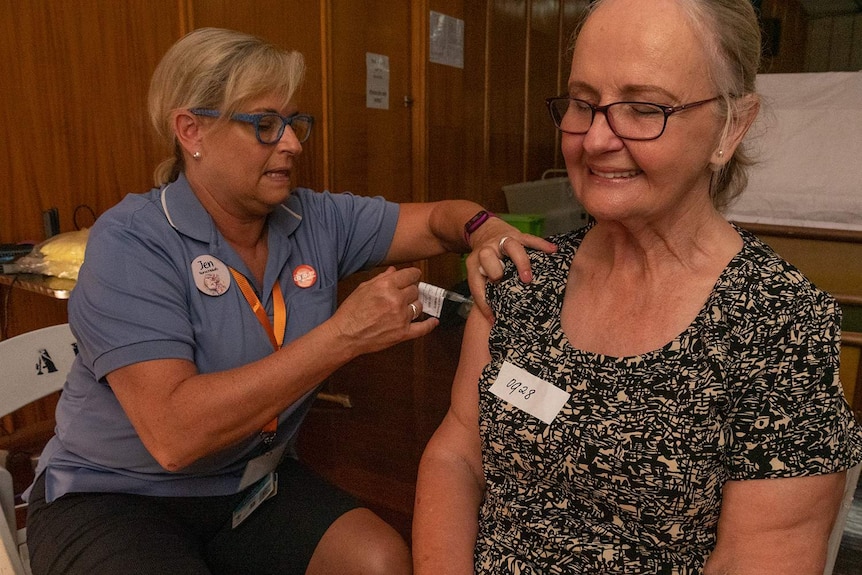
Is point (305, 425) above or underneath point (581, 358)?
underneath

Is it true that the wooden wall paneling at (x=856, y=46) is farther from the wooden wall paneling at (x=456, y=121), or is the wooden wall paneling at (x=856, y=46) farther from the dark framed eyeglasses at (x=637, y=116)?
the dark framed eyeglasses at (x=637, y=116)

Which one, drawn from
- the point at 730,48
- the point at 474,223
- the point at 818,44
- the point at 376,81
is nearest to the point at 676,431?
the point at 730,48

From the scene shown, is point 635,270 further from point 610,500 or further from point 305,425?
point 305,425

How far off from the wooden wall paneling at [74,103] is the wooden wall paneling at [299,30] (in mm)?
252

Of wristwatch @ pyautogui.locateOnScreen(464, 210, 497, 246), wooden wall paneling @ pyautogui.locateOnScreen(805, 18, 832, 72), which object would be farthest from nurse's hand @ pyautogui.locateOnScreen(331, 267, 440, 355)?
wooden wall paneling @ pyautogui.locateOnScreen(805, 18, 832, 72)

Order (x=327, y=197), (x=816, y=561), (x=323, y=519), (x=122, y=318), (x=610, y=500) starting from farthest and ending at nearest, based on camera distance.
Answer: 1. (x=327, y=197)
2. (x=323, y=519)
3. (x=122, y=318)
4. (x=610, y=500)
5. (x=816, y=561)

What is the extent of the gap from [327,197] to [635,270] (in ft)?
3.24

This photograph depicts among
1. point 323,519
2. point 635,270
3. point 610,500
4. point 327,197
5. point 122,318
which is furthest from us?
point 327,197

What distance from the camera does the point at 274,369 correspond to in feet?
4.39

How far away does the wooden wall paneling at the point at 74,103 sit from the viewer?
2.54 metres

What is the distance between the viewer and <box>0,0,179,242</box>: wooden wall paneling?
8.32ft

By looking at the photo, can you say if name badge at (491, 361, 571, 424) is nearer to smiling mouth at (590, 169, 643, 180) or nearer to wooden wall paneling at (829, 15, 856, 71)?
smiling mouth at (590, 169, 643, 180)

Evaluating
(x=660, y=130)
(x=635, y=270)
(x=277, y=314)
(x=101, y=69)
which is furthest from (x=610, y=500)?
→ (x=101, y=69)

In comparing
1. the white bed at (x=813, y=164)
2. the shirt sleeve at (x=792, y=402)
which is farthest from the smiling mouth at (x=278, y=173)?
the white bed at (x=813, y=164)
